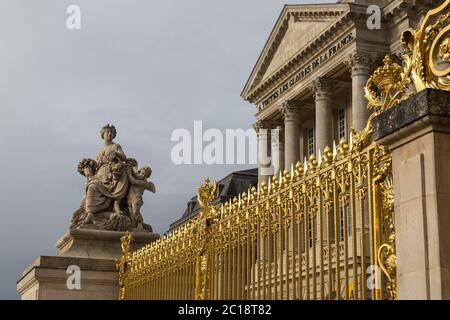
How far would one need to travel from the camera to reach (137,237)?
14.2 meters

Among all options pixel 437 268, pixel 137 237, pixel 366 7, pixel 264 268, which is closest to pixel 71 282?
pixel 137 237

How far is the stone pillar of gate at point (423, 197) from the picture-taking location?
17.2ft

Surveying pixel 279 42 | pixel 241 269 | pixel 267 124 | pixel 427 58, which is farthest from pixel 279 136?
pixel 427 58

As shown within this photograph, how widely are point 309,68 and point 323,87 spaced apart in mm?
Answer: 1972

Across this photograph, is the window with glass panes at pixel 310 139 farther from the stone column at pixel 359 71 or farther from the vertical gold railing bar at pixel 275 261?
the vertical gold railing bar at pixel 275 261

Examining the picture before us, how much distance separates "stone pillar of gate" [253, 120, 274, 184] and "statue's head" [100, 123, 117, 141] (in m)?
34.9

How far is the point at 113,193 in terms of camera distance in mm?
14164

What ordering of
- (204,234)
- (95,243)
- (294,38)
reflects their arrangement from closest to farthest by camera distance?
1. (204,234)
2. (95,243)
3. (294,38)

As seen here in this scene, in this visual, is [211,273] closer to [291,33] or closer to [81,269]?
[81,269]

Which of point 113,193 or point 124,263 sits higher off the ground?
point 113,193

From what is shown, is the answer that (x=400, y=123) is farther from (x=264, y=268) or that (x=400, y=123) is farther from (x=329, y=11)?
(x=329, y=11)

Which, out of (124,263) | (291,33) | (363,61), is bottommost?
(124,263)

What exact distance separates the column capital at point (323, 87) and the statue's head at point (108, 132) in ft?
94.8

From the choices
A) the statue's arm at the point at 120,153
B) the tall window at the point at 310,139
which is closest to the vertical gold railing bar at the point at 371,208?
the statue's arm at the point at 120,153
